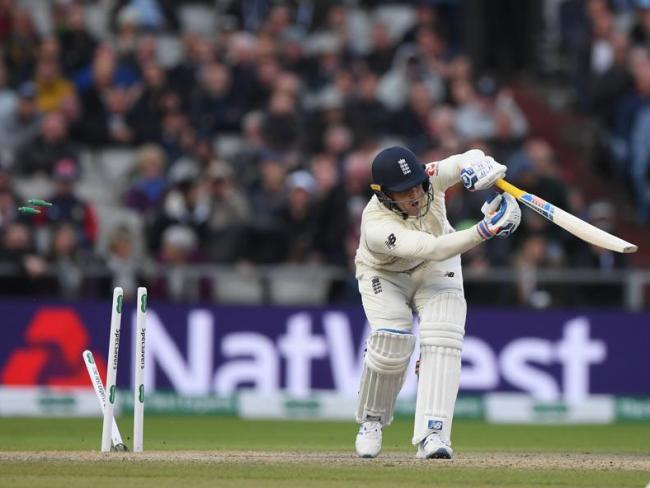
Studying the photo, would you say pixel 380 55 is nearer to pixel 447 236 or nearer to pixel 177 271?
pixel 177 271

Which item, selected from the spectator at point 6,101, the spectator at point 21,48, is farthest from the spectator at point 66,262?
the spectator at point 21,48

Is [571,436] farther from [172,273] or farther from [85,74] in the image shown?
[85,74]

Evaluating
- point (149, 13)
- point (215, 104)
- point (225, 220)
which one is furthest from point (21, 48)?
point (225, 220)

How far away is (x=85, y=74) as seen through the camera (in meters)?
18.3

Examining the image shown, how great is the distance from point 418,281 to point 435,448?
43.5 inches

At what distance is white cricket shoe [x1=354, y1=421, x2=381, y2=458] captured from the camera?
33.1ft

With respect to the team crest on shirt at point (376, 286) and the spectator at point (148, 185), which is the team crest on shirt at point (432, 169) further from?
the spectator at point (148, 185)

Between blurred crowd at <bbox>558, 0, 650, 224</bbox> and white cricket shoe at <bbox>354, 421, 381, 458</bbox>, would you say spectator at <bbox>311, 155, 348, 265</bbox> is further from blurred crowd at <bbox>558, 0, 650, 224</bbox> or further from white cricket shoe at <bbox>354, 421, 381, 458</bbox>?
white cricket shoe at <bbox>354, 421, 381, 458</bbox>

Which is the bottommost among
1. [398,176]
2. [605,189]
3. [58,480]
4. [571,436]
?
[58,480]

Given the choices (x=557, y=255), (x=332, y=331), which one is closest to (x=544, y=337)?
(x=557, y=255)

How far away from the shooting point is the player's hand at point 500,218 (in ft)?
30.9

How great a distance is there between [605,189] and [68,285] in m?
6.97

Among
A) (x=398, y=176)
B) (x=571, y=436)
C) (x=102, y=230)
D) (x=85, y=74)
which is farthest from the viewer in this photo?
(x=85, y=74)

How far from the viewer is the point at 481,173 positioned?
31.9 feet
